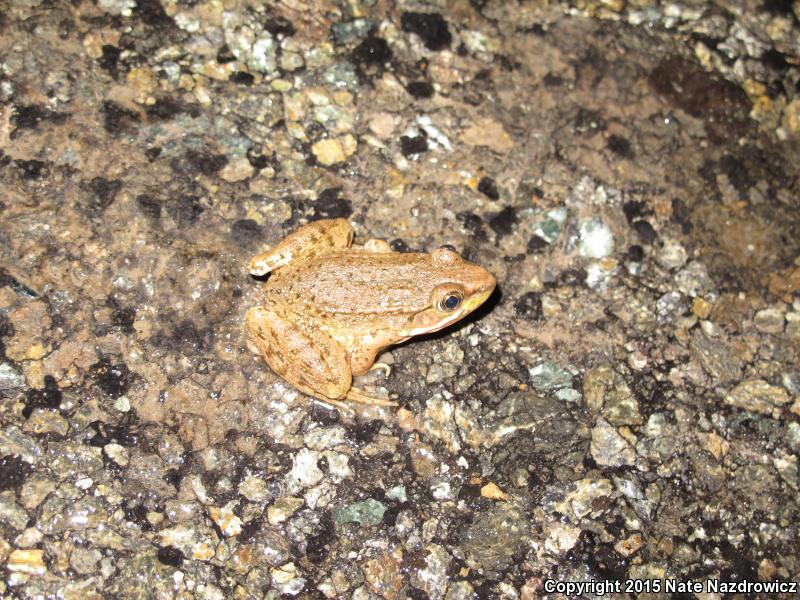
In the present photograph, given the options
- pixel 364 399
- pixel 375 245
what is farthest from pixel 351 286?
pixel 364 399

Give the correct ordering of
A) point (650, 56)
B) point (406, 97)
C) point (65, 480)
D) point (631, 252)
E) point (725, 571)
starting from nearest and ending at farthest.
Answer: point (65, 480)
point (725, 571)
point (631, 252)
point (406, 97)
point (650, 56)

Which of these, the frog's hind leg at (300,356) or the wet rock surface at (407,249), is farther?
the frog's hind leg at (300,356)

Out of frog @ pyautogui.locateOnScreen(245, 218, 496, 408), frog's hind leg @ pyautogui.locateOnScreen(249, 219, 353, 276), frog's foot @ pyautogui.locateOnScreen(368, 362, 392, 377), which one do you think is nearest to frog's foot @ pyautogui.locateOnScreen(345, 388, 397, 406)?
frog @ pyautogui.locateOnScreen(245, 218, 496, 408)

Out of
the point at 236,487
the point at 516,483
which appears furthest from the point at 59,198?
the point at 516,483

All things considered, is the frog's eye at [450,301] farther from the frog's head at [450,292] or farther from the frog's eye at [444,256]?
the frog's eye at [444,256]

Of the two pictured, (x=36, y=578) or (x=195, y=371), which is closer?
(x=36, y=578)

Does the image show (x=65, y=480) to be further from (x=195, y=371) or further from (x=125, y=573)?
(x=195, y=371)

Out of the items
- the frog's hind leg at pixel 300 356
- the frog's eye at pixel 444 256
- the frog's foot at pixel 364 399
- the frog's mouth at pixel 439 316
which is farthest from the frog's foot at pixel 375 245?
the frog's foot at pixel 364 399

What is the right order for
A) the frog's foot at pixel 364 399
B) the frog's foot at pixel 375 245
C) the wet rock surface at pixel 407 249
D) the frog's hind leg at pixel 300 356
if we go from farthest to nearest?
the frog's foot at pixel 375 245 < the frog's foot at pixel 364 399 < the frog's hind leg at pixel 300 356 < the wet rock surface at pixel 407 249

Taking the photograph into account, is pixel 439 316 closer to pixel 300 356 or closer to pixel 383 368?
pixel 383 368
